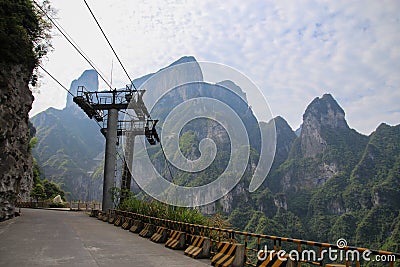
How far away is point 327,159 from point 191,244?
107082 mm

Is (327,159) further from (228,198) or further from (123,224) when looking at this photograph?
(123,224)

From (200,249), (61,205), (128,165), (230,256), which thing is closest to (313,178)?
(61,205)

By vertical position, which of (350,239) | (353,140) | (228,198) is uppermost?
(353,140)

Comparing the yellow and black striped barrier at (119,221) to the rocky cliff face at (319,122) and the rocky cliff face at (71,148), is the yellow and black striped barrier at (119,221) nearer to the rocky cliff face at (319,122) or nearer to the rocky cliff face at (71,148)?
the rocky cliff face at (71,148)

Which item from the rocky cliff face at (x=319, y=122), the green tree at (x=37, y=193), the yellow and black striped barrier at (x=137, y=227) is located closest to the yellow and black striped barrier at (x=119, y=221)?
the yellow and black striped barrier at (x=137, y=227)

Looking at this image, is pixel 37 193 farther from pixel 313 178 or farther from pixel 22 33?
pixel 313 178

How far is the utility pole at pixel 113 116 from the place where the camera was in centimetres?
2747

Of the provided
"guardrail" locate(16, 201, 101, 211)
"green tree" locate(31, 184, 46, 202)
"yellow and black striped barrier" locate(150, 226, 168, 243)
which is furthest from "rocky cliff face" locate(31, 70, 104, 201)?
"yellow and black striped barrier" locate(150, 226, 168, 243)

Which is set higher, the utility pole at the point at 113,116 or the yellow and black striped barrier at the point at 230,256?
the utility pole at the point at 113,116

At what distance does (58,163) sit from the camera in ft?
472

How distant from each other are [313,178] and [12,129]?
→ 347ft

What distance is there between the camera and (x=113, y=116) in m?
28.8

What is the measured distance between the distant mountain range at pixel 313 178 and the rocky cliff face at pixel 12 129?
32078 millimetres

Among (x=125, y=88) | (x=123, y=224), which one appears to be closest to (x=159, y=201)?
(x=123, y=224)
